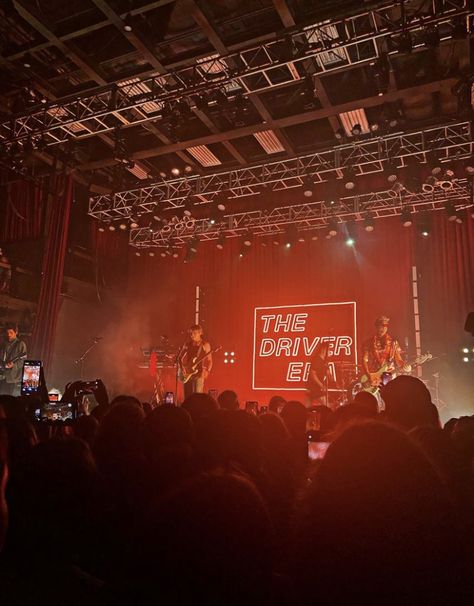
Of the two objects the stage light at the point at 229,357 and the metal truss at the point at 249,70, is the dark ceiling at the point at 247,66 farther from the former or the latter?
the stage light at the point at 229,357

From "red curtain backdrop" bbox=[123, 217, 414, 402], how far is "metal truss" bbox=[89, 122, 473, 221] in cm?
260

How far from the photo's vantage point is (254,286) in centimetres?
1550

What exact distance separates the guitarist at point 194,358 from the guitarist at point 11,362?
398 centimetres

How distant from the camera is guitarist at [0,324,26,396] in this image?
430 inches

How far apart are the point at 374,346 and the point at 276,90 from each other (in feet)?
22.0

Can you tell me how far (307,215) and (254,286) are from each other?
10.5 feet

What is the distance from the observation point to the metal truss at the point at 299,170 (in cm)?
1007

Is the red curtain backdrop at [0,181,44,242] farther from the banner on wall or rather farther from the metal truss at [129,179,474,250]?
the banner on wall

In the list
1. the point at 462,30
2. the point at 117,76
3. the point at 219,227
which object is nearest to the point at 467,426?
the point at 462,30

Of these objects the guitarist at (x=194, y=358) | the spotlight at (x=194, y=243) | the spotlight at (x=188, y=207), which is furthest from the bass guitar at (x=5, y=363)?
the spotlight at (x=194, y=243)

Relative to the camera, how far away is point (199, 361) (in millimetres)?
12141

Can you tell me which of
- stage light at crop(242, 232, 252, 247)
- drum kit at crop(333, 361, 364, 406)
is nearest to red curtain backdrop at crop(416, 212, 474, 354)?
drum kit at crop(333, 361, 364, 406)

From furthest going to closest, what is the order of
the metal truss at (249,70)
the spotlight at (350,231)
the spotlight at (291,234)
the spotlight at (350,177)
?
the spotlight at (350,231), the spotlight at (291,234), the spotlight at (350,177), the metal truss at (249,70)

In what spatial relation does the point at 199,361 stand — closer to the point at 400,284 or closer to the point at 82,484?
the point at 400,284
